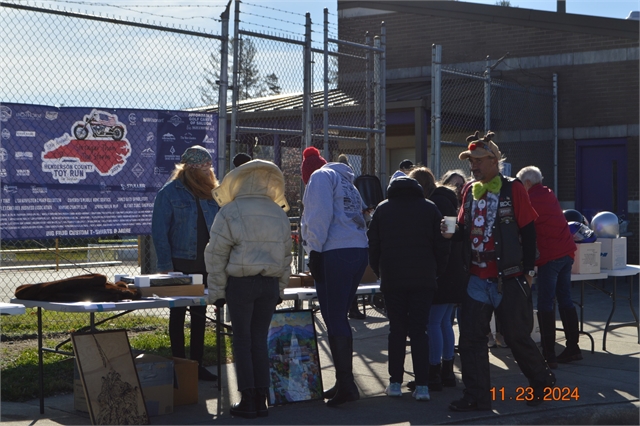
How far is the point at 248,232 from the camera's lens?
6.00m

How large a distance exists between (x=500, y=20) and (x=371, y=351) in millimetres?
11455

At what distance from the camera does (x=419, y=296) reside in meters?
6.59

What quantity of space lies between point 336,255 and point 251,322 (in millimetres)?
870

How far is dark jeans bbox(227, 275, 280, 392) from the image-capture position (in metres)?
6.02

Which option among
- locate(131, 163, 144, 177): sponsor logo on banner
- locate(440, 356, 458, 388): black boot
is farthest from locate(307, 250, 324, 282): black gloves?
locate(131, 163, 144, 177): sponsor logo on banner

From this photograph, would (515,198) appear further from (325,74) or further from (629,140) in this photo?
(629,140)

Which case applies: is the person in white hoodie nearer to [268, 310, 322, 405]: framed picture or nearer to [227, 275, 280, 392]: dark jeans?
[268, 310, 322, 405]: framed picture

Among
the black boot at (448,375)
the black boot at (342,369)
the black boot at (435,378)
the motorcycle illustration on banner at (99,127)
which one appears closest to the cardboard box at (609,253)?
the black boot at (448,375)

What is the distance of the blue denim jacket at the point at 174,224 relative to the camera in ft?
23.2

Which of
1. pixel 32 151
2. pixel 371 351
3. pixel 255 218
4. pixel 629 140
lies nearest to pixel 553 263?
pixel 371 351

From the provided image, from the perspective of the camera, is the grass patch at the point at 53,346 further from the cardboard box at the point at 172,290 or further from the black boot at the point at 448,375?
the black boot at the point at 448,375

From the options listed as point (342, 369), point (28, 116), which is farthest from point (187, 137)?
point (342, 369)

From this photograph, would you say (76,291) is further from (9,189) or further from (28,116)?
(28,116)

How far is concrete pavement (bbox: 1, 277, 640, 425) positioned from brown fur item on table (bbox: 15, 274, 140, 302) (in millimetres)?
873
